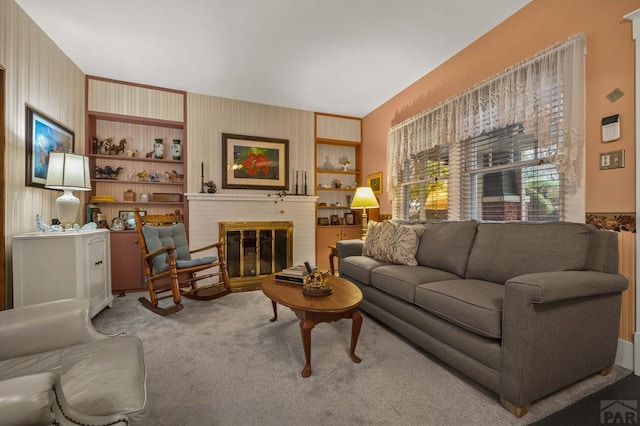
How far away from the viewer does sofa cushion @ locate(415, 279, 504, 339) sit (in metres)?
1.42

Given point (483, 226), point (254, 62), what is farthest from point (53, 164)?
point (483, 226)

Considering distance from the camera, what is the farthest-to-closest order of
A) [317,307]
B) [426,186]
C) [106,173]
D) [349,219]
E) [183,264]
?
[349,219]
[106,173]
[426,186]
[183,264]
[317,307]

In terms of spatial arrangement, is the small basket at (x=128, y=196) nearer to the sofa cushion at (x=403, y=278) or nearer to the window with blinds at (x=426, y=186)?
the sofa cushion at (x=403, y=278)

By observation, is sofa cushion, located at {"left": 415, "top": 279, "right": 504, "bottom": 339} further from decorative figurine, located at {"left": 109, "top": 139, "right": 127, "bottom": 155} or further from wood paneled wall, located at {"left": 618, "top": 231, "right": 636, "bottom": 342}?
decorative figurine, located at {"left": 109, "top": 139, "right": 127, "bottom": 155}

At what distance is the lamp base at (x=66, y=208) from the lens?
8.18 feet

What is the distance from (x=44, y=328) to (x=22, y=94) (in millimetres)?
2346

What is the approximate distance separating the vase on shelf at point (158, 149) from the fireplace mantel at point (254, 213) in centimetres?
75

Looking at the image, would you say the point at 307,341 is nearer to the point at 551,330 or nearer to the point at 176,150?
the point at 551,330

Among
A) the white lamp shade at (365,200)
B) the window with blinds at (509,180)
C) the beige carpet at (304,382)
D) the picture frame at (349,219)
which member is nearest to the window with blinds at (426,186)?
the window with blinds at (509,180)

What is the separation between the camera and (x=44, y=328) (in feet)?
3.75

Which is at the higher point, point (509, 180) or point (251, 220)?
point (509, 180)

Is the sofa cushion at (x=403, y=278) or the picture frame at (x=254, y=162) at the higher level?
the picture frame at (x=254, y=162)

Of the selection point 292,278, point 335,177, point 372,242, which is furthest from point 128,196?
point 372,242

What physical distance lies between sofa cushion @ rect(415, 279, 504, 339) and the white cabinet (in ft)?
8.95
